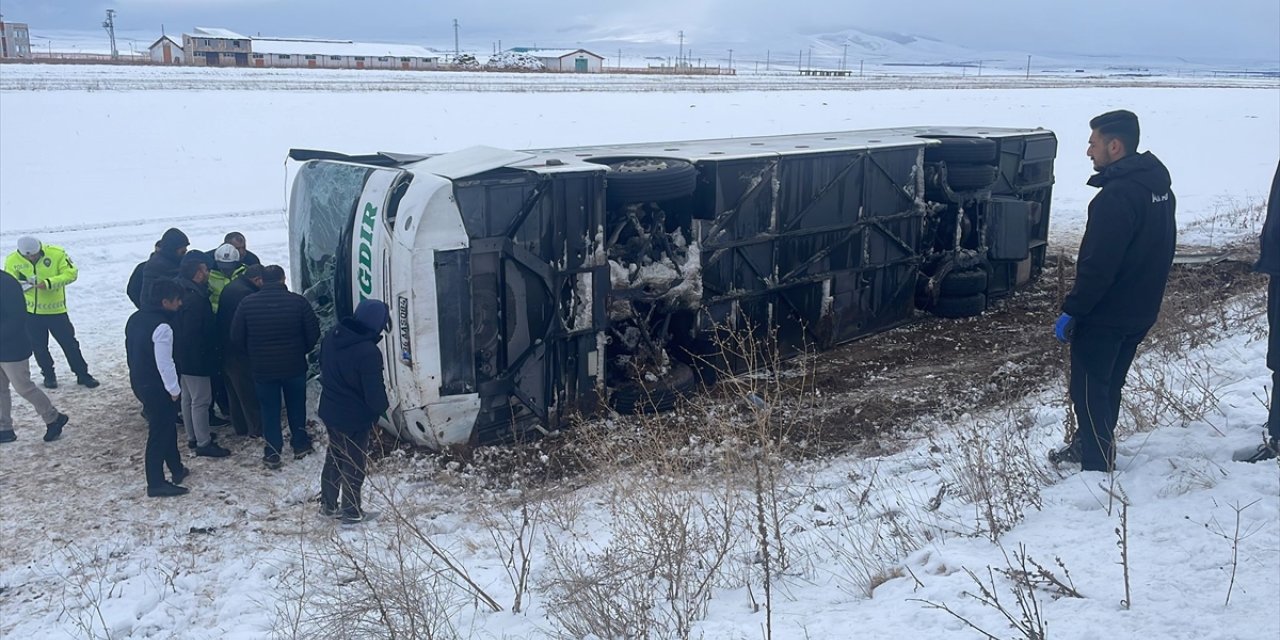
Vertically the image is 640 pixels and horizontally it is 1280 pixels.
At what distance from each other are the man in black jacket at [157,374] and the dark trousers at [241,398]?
76cm

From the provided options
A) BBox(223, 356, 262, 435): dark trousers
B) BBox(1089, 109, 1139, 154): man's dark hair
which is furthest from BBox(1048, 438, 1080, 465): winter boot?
BBox(223, 356, 262, 435): dark trousers

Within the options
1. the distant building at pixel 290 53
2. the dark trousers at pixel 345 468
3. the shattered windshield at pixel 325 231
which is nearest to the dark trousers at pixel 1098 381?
the dark trousers at pixel 345 468

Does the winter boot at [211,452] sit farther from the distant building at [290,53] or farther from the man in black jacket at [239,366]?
the distant building at [290,53]

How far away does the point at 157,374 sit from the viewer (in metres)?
6.27

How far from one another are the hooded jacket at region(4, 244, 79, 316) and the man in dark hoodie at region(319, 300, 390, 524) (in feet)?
13.0

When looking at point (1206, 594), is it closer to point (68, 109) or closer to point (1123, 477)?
point (1123, 477)

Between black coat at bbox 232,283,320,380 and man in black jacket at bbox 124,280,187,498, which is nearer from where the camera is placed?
man in black jacket at bbox 124,280,187,498

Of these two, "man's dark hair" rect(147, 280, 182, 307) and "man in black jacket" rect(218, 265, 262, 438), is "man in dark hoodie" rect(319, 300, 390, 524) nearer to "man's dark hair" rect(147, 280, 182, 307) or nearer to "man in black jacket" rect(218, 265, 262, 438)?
"man's dark hair" rect(147, 280, 182, 307)

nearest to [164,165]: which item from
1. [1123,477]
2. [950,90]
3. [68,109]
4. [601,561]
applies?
[68,109]

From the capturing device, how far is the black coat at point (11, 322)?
23.2ft

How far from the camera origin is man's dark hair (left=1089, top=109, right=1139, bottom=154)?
4.68 meters

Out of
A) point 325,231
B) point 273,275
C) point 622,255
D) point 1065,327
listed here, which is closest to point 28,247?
point 325,231

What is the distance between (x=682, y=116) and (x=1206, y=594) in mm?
29756

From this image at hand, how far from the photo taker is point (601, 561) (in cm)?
471
